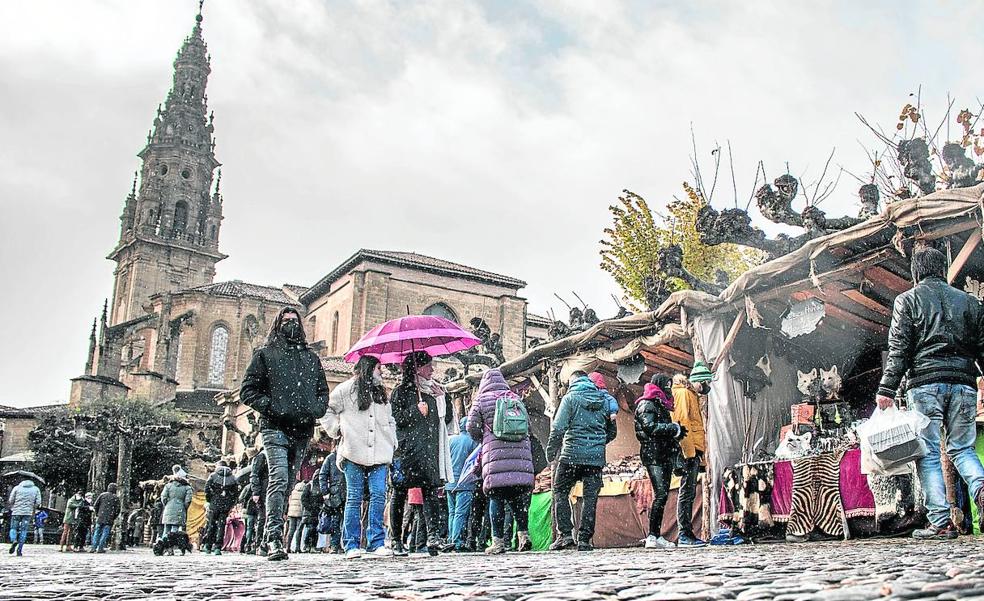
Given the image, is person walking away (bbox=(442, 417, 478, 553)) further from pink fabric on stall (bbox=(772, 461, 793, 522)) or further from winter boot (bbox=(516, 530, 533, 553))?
pink fabric on stall (bbox=(772, 461, 793, 522))

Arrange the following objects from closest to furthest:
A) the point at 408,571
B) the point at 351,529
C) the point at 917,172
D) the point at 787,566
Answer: the point at 787,566 → the point at 408,571 → the point at 351,529 → the point at 917,172

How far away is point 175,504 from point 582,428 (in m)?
10.2

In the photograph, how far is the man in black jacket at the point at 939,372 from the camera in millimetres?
5828

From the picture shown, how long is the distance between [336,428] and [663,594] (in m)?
5.74

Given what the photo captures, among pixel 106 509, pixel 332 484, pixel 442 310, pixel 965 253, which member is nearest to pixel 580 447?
pixel 965 253

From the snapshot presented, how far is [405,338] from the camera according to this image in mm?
9352

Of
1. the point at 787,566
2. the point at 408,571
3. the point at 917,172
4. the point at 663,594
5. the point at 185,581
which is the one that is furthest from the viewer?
the point at 917,172

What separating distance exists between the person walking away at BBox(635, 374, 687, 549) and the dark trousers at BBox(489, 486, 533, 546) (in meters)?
1.18

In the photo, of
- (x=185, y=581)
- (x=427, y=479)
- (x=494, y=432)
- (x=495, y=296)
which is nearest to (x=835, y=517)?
(x=494, y=432)

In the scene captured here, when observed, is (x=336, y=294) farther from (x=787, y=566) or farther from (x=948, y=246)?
(x=787, y=566)

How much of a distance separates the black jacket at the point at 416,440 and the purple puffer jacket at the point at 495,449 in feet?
1.63

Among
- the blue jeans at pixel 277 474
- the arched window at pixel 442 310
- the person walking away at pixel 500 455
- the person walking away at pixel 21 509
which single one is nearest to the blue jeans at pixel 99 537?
the person walking away at pixel 21 509

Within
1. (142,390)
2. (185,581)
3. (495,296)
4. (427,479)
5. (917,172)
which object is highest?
(495,296)

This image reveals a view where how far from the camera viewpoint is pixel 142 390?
53.8 meters
